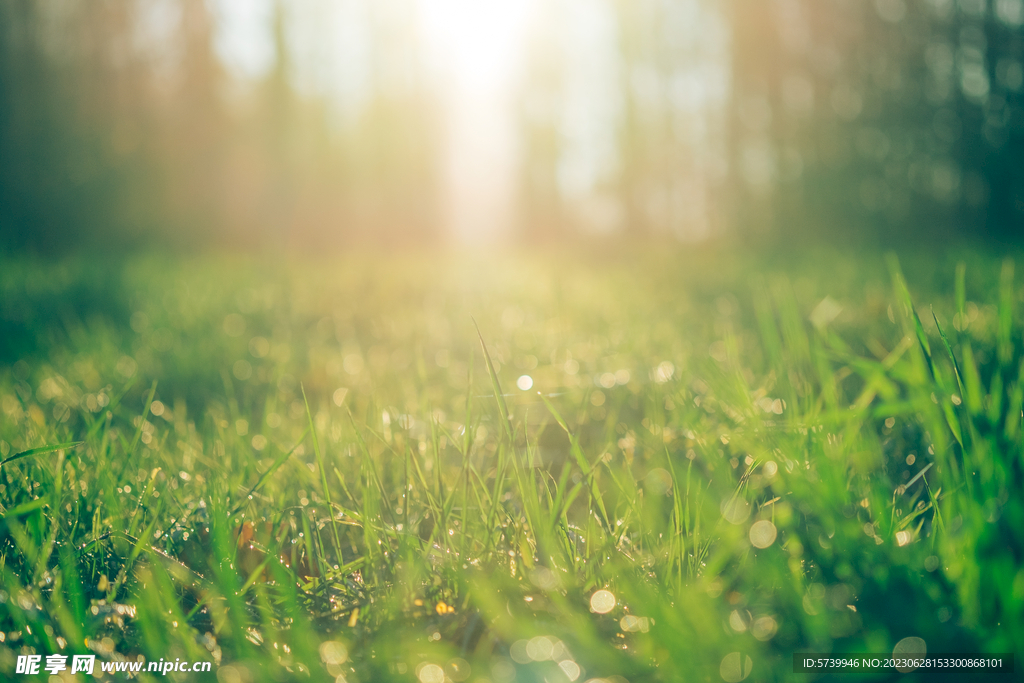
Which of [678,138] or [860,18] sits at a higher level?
[860,18]

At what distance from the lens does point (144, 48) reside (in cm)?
1287

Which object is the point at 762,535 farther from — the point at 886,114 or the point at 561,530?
the point at 886,114

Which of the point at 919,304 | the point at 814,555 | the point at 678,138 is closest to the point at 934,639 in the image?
the point at 814,555

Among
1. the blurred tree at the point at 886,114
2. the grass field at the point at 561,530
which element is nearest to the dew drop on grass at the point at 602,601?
the grass field at the point at 561,530

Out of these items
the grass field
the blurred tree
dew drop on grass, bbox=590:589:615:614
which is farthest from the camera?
the blurred tree

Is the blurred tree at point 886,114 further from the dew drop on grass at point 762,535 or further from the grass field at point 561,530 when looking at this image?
the dew drop on grass at point 762,535

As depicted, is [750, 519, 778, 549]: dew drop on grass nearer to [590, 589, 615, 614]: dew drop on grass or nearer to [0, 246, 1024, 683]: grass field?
[0, 246, 1024, 683]: grass field

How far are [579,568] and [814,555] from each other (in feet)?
0.93

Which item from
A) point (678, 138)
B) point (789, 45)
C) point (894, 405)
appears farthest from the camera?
point (678, 138)

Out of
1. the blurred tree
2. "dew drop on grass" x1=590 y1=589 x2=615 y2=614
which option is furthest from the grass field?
the blurred tree

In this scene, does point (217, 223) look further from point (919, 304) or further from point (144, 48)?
point (919, 304)

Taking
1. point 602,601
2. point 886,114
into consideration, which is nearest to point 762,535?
point 602,601

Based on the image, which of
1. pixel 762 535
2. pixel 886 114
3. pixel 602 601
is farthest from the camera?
pixel 886 114

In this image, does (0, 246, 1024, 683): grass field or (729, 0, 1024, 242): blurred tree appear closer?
(0, 246, 1024, 683): grass field
